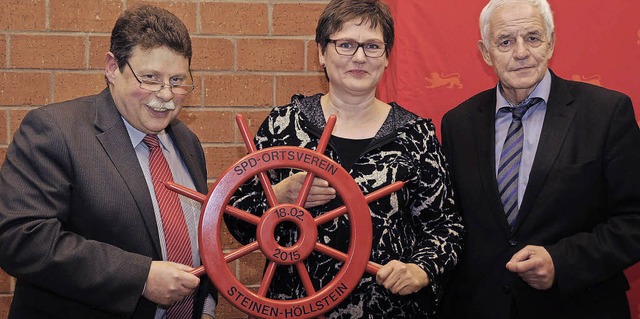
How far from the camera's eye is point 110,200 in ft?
5.49

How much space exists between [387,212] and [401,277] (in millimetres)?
208

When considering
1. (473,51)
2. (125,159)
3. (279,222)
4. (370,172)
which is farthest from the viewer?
(473,51)

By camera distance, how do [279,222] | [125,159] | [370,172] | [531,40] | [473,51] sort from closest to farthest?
[279,222] → [125,159] → [370,172] → [531,40] → [473,51]

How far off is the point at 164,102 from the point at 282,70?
88cm

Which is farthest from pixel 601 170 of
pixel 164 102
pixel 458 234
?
pixel 164 102

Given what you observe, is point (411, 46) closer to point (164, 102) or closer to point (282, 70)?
point (282, 70)

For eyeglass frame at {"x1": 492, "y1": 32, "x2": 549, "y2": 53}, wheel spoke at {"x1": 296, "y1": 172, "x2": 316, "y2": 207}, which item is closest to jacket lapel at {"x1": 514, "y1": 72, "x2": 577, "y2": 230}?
eyeglass frame at {"x1": 492, "y1": 32, "x2": 549, "y2": 53}

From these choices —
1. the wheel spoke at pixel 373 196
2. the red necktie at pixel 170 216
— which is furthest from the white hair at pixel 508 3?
the red necktie at pixel 170 216

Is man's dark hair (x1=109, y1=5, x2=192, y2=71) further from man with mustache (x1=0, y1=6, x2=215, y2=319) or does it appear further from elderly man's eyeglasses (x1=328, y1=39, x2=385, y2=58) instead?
elderly man's eyeglasses (x1=328, y1=39, x2=385, y2=58)

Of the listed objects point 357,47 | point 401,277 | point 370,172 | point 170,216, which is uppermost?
point 357,47

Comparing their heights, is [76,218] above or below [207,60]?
below

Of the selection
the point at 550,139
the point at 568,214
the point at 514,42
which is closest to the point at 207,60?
the point at 514,42

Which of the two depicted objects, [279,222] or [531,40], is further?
[531,40]

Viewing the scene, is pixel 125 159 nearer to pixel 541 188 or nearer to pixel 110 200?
pixel 110 200
